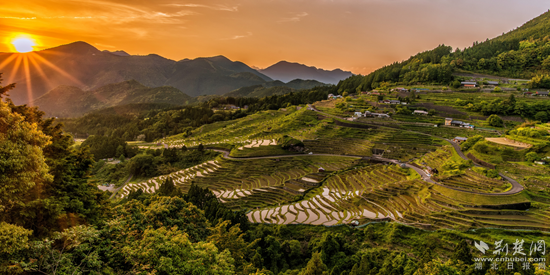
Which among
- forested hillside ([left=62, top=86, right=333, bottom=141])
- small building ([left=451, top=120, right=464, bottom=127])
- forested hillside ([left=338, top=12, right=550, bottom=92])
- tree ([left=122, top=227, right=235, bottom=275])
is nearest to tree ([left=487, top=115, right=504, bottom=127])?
small building ([left=451, top=120, right=464, bottom=127])

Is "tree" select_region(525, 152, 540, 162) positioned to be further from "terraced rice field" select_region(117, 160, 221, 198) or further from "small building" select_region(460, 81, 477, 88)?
"small building" select_region(460, 81, 477, 88)

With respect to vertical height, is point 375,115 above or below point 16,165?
above

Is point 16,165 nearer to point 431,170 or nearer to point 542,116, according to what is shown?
point 431,170

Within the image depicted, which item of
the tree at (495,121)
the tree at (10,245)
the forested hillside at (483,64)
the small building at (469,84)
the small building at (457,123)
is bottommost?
the tree at (10,245)

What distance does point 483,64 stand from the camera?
8481cm

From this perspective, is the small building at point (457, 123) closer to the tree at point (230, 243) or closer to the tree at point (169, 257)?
the tree at point (230, 243)

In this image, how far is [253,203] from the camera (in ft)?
101

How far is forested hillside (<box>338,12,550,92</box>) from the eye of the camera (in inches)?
3051

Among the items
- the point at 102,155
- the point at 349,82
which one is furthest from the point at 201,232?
the point at 349,82

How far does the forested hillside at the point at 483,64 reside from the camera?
254 feet

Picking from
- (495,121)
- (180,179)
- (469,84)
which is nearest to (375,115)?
(495,121)

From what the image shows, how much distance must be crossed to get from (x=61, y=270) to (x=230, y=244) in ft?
28.5

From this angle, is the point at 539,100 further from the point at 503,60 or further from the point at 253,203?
the point at 253,203

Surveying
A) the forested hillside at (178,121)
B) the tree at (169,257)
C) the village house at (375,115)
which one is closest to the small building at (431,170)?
the village house at (375,115)
